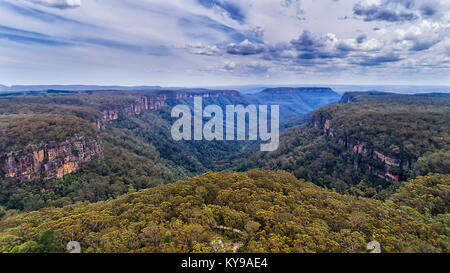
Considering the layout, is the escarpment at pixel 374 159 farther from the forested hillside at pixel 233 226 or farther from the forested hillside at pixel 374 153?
the forested hillside at pixel 233 226

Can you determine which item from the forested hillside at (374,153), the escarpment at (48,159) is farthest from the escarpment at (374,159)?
the escarpment at (48,159)

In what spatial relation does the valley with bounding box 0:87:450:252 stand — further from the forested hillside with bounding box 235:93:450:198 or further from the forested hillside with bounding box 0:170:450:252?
the forested hillside with bounding box 235:93:450:198

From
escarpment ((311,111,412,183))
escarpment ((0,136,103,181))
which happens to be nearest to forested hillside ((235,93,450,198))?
escarpment ((311,111,412,183))

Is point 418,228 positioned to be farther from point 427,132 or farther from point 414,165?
point 427,132

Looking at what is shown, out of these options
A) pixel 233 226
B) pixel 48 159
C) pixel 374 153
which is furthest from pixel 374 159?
pixel 48 159

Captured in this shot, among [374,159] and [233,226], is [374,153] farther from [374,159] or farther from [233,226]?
[233,226]
